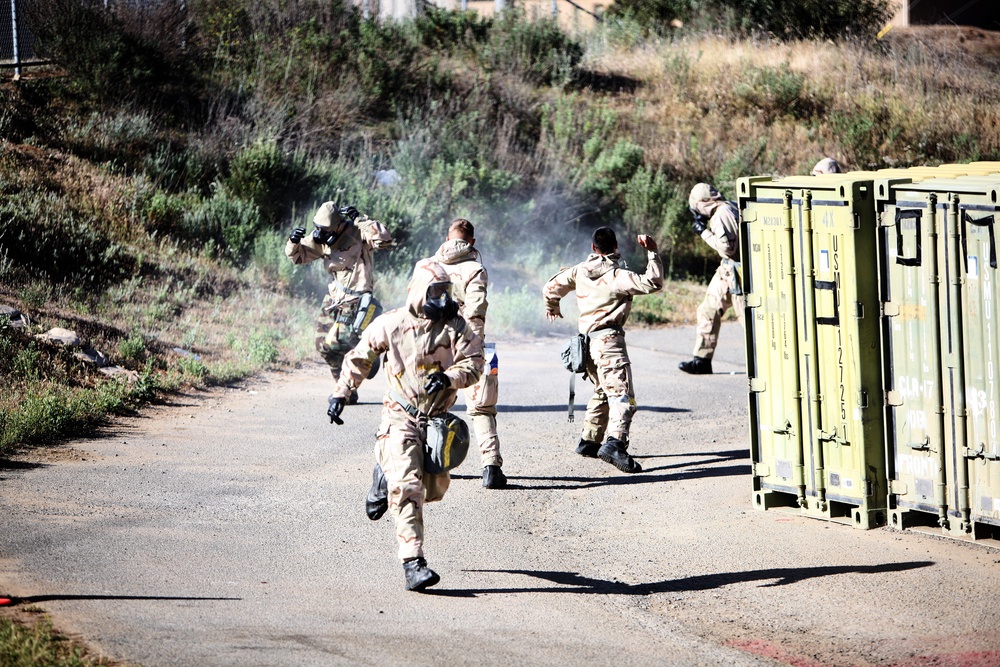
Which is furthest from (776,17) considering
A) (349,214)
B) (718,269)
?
(349,214)

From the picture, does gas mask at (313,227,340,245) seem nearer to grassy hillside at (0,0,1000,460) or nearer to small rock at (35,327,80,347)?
grassy hillside at (0,0,1000,460)

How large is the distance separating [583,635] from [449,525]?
7.19 ft

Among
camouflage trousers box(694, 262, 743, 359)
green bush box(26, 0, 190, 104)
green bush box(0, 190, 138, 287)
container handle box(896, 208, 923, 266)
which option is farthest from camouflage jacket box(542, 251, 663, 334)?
green bush box(26, 0, 190, 104)

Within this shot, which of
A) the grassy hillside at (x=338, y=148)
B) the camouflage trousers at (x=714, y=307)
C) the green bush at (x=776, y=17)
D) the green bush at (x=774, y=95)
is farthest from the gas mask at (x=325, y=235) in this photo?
the green bush at (x=776, y=17)

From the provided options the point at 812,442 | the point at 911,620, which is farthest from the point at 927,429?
the point at 911,620

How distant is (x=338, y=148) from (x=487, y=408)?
13.5 meters

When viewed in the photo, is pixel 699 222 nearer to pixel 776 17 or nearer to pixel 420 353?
pixel 420 353

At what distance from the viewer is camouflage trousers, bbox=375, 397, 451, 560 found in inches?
269

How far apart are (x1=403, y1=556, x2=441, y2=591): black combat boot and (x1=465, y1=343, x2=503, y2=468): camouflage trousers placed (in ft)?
7.97

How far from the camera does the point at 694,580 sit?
287 inches

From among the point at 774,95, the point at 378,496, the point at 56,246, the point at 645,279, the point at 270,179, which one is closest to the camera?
the point at 378,496

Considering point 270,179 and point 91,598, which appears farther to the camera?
point 270,179

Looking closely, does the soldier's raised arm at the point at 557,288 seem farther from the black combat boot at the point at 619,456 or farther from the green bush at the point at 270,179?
the green bush at the point at 270,179

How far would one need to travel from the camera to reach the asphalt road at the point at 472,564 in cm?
611
